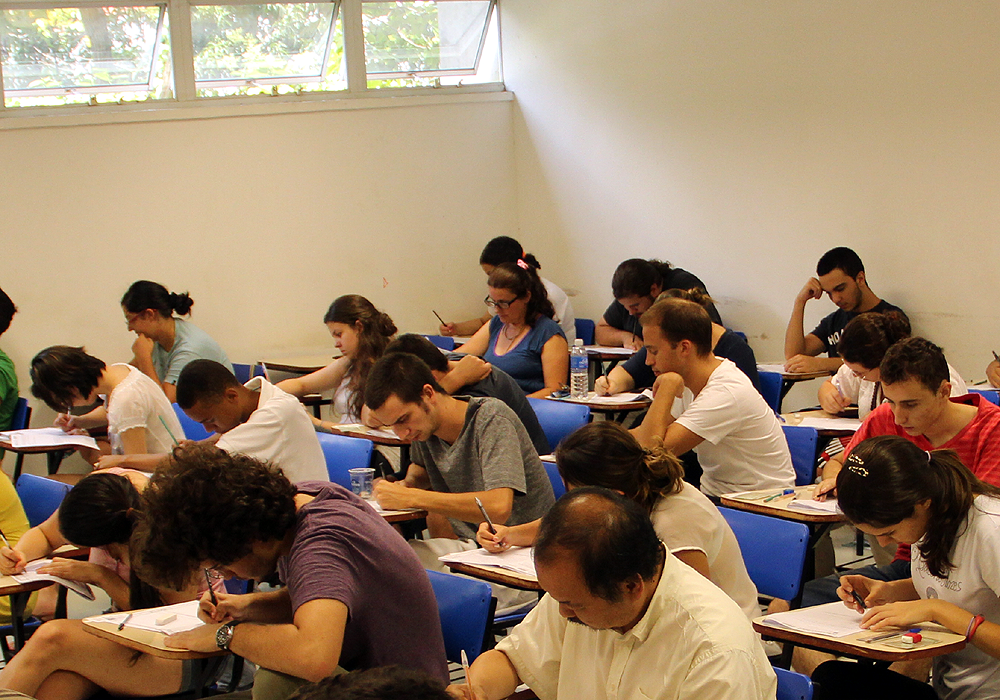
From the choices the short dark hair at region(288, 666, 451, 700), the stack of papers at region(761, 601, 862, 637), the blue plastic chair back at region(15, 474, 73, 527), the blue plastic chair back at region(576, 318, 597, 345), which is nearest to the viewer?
the short dark hair at region(288, 666, 451, 700)

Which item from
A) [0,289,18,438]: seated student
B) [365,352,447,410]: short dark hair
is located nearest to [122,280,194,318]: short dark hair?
[0,289,18,438]: seated student

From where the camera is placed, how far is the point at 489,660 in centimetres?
207

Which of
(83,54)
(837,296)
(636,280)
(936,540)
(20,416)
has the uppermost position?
(83,54)

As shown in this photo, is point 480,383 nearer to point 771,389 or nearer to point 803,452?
point 803,452

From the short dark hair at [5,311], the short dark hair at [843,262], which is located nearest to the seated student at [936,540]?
the short dark hair at [843,262]

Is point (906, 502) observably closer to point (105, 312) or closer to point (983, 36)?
point (983, 36)

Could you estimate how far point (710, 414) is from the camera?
361cm

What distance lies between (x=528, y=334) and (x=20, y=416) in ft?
9.82

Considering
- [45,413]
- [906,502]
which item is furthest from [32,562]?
[45,413]

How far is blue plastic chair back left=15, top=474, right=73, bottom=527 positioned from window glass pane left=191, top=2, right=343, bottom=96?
3977mm

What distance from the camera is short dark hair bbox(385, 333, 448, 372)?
3.73 metres

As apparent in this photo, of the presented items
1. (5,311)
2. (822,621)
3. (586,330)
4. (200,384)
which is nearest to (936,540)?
(822,621)

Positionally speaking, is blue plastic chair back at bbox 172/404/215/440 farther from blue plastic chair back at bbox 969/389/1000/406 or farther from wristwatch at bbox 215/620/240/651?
blue plastic chair back at bbox 969/389/1000/406

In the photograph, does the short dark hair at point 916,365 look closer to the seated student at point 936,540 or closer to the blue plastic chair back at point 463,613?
the seated student at point 936,540
